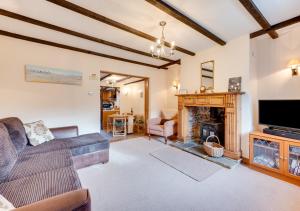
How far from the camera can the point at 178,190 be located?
2.10 m

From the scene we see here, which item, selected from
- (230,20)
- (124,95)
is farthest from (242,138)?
(124,95)

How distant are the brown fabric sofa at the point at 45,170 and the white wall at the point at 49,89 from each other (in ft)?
3.50

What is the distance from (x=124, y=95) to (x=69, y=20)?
17.9ft

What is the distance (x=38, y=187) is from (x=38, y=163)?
67 cm

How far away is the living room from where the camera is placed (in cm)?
188

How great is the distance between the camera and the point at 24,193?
1.28 metres

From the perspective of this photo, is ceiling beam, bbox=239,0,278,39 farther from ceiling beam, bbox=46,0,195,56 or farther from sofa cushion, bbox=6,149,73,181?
sofa cushion, bbox=6,149,73,181

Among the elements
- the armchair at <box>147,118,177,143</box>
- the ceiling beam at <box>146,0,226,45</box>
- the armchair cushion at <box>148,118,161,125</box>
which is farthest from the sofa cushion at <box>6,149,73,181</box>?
the armchair cushion at <box>148,118,161,125</box>

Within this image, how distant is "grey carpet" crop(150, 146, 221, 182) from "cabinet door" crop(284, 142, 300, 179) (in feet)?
3.34

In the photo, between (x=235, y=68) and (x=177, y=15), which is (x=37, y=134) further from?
(x=235, y=68)

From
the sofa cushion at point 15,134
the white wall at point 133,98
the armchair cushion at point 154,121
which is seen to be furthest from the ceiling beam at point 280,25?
the white wall at point 133,98

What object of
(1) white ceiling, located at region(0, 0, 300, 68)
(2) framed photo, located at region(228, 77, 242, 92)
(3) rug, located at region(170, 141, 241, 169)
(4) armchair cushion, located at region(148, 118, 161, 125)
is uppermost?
(1) white ceiling, located at region(0, 0, 300, 68)

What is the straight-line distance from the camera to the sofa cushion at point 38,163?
5.42 ft

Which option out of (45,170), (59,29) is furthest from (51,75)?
(45,170)
